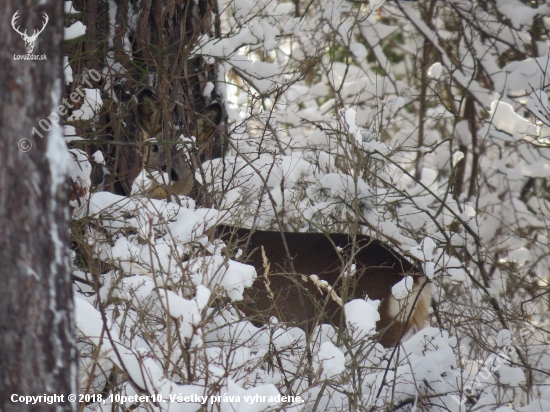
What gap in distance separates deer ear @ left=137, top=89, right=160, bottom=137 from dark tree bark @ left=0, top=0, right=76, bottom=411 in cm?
255

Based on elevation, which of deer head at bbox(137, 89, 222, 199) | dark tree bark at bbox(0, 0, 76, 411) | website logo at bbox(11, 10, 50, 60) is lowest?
dark tree bark at bbox(0, 0, 76, 411)

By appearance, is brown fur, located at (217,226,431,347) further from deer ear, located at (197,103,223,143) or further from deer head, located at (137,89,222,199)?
deer ear, located at (197,103,223,143)

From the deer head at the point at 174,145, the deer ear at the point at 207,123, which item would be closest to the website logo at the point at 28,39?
the deer head at the point at 174,145

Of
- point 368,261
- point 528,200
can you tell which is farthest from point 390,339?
point 528,200

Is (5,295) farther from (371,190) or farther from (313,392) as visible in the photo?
(371,190)

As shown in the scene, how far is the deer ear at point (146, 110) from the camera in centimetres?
456

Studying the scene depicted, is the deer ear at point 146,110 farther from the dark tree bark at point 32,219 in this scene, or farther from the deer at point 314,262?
the dark tree bark at point 32,219

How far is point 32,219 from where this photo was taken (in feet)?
6.37

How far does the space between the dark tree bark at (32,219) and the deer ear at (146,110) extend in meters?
2.55

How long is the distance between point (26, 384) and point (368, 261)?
10.1ft

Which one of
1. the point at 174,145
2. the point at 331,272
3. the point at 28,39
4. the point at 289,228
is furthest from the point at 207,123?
the point at 28,39

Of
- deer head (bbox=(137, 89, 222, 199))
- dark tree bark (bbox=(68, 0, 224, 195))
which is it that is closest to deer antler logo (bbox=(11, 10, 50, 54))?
dark tree bark (bbox=(68, 0, 224, 195))

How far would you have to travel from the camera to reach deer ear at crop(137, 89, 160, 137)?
4.56 meters

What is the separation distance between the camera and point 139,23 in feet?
15.8
